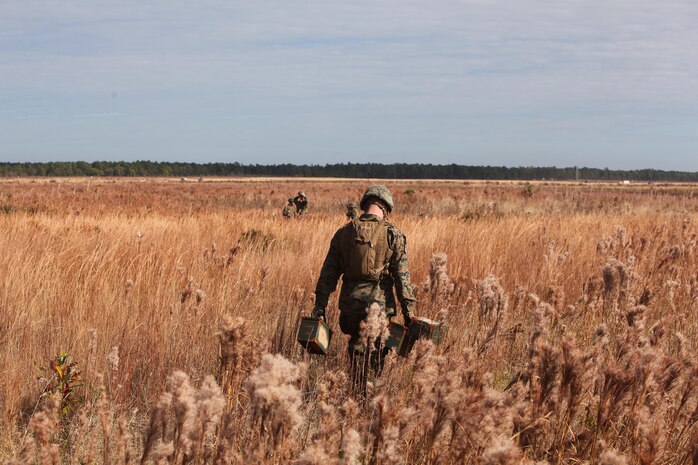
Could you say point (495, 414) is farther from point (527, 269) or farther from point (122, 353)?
point (527, 269)

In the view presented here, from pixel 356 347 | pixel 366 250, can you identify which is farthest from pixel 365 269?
pixel 356 347

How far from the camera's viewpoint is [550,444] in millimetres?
2770

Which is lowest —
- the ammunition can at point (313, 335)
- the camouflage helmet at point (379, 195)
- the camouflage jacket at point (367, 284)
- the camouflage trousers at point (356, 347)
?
the camouflage trousers at point (356, 347)

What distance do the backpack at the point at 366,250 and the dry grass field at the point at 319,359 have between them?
0.33 meters

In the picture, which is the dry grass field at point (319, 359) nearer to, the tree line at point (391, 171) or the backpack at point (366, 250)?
the backpack at point (366, 250)

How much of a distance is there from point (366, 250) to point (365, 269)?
0.12m

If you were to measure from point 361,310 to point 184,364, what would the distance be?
3.80ft

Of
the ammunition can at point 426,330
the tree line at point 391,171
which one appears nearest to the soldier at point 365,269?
the ammunition can at point 426,330

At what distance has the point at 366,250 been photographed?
4.11 m

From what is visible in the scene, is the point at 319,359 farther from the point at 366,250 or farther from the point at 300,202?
the point at 300,202

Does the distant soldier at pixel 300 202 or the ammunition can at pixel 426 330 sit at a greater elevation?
the distant soldier at pixel 300 202

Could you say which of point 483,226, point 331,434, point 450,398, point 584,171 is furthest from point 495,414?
point 584,171

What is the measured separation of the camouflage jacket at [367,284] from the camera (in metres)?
4.17

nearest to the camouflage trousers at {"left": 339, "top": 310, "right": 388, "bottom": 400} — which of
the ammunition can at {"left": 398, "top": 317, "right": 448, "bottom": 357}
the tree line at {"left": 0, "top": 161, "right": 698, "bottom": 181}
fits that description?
the ammunition can at {"left": 398, "top": 317, "right": 448, "bottom": 357}
